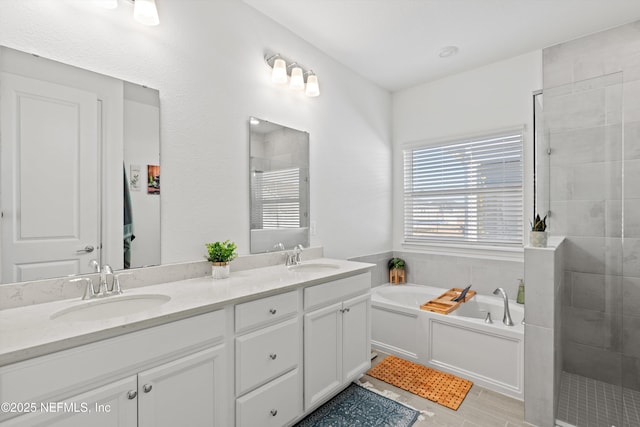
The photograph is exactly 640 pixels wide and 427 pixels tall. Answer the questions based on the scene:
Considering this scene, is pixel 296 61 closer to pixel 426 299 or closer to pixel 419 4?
pixel 419 4

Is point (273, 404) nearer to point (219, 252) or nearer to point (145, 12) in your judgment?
point (219, 252)

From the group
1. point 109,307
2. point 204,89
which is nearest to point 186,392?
point 109,307

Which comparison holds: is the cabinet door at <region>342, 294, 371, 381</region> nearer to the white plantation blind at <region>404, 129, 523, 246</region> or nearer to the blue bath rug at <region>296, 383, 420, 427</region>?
the blue bath rug at <region>296, 383, 420, 427</region>

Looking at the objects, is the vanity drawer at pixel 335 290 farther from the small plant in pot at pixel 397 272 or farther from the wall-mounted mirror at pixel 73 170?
the small plant in pot at pixel 397 272

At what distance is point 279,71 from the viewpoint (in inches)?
88.8

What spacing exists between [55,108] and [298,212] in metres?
1.61

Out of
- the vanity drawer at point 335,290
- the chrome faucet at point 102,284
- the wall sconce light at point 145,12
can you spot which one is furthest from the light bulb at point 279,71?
the chrome faucet at point 102,284

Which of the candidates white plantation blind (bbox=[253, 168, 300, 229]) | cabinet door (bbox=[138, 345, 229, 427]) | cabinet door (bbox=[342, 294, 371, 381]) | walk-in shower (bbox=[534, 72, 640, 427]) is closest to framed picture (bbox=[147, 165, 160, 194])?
white plantation blind (bbox=[253, 168, 300, 229])

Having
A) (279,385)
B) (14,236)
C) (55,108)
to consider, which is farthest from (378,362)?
(55,108)

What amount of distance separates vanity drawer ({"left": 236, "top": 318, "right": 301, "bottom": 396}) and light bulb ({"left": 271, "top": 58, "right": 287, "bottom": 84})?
170cm

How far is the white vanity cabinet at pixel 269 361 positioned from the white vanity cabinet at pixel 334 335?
0.28 feet

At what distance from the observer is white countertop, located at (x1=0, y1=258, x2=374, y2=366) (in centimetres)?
91

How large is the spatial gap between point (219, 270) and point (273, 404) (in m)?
0.78

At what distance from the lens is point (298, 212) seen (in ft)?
8.31
